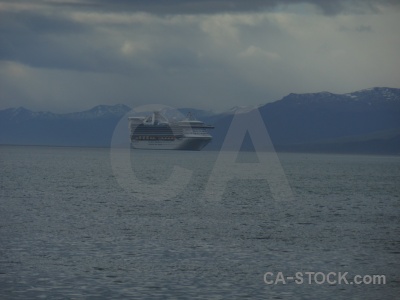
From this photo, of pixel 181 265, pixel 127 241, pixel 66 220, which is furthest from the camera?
pixel 66 220

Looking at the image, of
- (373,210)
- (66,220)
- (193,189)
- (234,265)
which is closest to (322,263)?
(234,265)

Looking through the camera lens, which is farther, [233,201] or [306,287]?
[233,201]

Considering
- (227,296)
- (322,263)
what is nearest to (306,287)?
(227,296)

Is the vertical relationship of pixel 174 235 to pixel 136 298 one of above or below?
above

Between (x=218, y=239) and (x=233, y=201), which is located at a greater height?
(x=233, y=201)

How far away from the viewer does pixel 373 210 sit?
198 feet

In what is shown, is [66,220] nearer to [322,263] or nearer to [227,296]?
[322,263]

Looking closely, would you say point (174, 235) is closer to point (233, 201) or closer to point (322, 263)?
point (322, 263)

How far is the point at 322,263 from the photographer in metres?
31.6

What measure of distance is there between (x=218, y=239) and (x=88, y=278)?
12526 millimetres

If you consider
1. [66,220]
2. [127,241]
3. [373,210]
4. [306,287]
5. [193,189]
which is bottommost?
[306,287]

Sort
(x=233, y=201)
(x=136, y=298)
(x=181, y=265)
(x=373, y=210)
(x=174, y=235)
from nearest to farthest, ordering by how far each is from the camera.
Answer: (x=136, y=298)
(x=181, y=265)
(x=174, y=235)
(x=373, y=210)
(x=233, y=201)

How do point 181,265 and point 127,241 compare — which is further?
point 127,241

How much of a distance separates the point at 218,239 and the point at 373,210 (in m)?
24.6
